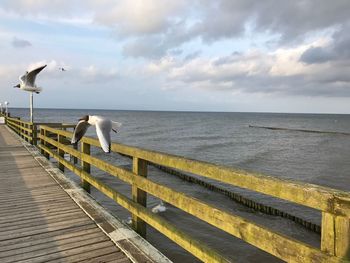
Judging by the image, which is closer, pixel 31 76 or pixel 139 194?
pixel 139 194

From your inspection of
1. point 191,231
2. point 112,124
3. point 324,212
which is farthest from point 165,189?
point 191,231

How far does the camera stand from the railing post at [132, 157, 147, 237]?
4.39 meters

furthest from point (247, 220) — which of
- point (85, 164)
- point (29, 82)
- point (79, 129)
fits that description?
point (29, 82)

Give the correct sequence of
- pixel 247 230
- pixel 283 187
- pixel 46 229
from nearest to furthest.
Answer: pixel 283 187, pixel 247 230, pixel 46 229

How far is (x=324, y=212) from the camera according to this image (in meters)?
2.13

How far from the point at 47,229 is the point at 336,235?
12.5ft

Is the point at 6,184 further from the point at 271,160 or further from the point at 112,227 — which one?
the point at 271,160

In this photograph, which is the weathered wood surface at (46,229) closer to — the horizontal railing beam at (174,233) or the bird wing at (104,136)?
the horizontal railing beam at (174,233)

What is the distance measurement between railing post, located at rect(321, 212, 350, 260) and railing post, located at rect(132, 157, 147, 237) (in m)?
2.58

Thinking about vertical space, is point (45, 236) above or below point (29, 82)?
below

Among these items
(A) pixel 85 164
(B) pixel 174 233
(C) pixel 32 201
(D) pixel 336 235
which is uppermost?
(D) pixel 336 235

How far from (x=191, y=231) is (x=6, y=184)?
4.68m

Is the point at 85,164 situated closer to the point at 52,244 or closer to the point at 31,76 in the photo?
the point at 52,244

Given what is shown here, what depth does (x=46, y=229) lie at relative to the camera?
15.5 ft
